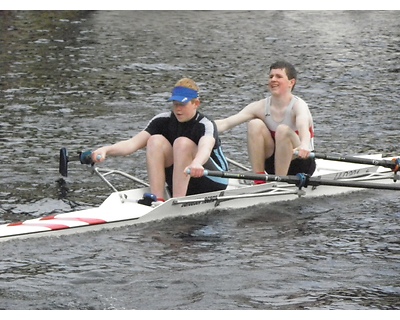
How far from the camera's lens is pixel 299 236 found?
11125mm

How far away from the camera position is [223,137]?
1598 cm

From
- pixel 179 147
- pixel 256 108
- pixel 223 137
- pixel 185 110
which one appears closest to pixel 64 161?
pixel 179 147

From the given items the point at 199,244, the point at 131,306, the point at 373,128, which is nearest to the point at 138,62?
the point at 373,128

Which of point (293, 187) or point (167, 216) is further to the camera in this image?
point (293, 187)

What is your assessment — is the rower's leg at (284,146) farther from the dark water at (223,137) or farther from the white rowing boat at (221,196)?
the dark water at (223,137)

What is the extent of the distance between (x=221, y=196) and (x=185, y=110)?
42.7 inches

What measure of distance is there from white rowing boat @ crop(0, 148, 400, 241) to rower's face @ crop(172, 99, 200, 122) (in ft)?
2.30

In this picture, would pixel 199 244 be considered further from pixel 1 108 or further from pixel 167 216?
pixel 1 108

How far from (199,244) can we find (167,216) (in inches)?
29.4

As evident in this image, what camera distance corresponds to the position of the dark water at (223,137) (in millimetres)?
9422

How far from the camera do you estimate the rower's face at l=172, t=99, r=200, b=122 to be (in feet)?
36.9

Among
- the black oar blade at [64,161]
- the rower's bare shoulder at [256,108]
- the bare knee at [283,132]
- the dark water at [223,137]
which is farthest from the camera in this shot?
the rower's bare shoulder at [256,108]

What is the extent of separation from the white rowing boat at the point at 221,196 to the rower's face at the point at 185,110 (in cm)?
70

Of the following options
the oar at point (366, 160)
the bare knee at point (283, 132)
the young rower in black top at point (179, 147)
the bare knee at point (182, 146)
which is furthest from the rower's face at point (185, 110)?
the oar at point (366, 160)
